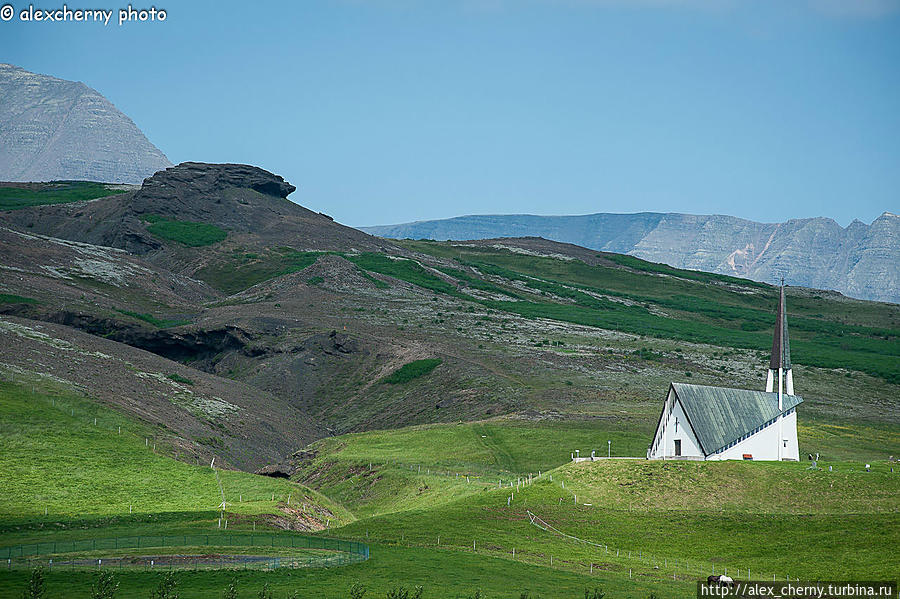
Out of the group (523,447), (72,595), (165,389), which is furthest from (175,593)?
(165,389)

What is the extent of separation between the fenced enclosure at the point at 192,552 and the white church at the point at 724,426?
3224 cm

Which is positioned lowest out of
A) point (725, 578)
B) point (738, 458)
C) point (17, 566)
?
point (17, 566)

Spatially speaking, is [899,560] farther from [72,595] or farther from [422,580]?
[72,595]

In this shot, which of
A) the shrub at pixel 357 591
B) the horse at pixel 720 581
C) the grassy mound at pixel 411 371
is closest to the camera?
the shrub at pixel 357 591

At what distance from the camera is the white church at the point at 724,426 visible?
276 ft

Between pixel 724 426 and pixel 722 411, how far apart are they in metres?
1.49

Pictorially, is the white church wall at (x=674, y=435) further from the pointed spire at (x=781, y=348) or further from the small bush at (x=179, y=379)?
the small bush at (x=179, y=379)

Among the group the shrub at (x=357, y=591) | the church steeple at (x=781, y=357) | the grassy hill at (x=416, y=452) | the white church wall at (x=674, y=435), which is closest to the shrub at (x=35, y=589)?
the grassy hill at (x=416, y=452)

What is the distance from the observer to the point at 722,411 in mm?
86500

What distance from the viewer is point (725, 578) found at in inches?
2095

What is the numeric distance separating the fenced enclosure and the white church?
32240mm

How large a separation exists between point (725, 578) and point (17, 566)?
38179 millimetres

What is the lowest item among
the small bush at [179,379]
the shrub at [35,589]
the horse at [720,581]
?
the shrub at [35,589]

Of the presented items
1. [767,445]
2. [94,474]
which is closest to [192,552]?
[94,474]
